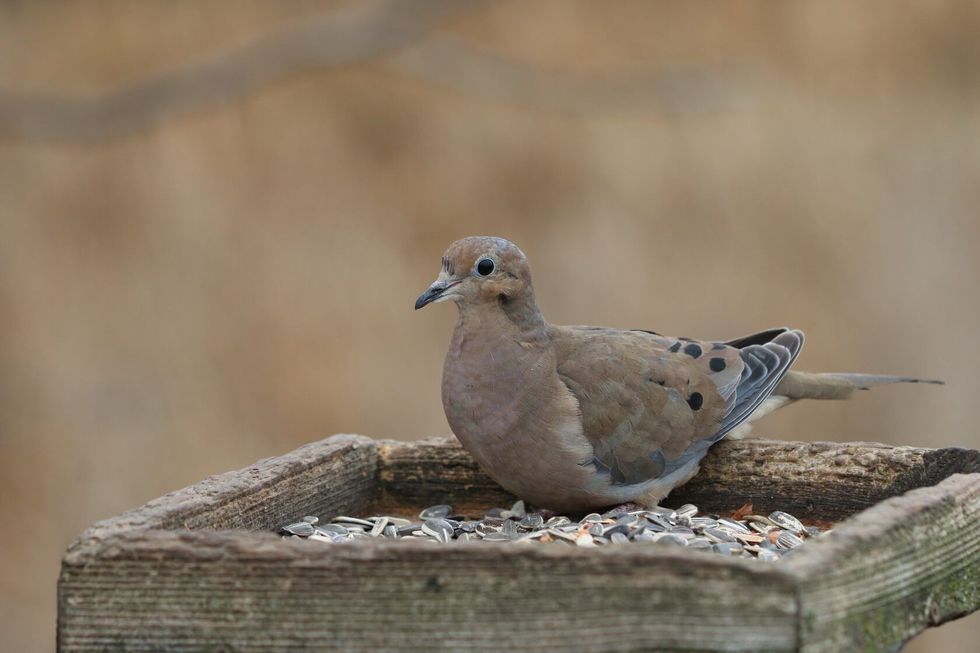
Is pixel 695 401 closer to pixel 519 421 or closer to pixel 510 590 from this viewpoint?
pixel 519 421

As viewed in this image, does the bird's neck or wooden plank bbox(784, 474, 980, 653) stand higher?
the bird's neck

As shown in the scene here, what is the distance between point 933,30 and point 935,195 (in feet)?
4.05

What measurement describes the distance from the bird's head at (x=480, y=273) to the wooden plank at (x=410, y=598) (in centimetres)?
133

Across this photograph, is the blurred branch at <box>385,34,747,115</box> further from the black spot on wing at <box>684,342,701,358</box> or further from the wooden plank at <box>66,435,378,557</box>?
the wooden plank at <box>66,435,378,557</box>

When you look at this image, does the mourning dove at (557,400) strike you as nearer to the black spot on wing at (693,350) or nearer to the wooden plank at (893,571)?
the black spot on wing at (693,350)

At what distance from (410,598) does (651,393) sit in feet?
5.47

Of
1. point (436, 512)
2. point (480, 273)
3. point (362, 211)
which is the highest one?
point (362, 211)

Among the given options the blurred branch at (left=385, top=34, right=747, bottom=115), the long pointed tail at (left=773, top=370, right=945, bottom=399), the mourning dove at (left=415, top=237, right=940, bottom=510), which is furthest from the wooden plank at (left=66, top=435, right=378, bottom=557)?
the blurred branch at (left=385, top=34, right=747, bottom=115)

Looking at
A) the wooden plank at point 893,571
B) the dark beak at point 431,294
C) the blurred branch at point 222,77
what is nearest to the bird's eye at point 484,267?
the dark beak at point 431,294

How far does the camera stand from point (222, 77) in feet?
28.4

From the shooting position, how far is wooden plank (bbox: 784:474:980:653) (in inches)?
106

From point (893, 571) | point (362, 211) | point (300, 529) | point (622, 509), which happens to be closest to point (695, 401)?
point (622, 509)

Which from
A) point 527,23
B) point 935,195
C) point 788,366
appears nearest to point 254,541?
point 788,366

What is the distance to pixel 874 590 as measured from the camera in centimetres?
285
